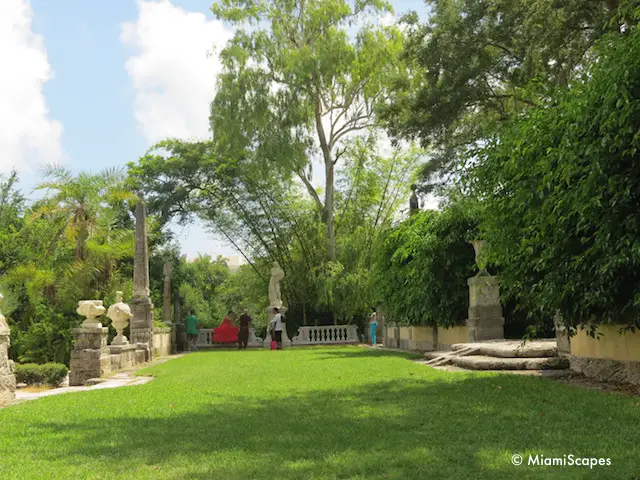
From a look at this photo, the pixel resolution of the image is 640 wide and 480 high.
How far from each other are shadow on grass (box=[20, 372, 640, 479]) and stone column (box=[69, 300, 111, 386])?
645 centimetres

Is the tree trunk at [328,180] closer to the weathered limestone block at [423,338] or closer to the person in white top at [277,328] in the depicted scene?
the person in white top at [277,328]

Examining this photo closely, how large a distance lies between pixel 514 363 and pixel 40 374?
11.4m

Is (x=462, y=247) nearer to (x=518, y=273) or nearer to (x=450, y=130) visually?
(x=450, y=130)

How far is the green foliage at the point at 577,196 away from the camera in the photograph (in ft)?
22.3

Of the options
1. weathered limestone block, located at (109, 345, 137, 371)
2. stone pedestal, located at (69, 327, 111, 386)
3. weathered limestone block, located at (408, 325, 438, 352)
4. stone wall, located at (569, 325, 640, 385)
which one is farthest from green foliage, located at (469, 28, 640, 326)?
weathered limestone block, located at (109, 345, 137, 371)

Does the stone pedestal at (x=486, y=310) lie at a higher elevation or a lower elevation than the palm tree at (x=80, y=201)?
lower

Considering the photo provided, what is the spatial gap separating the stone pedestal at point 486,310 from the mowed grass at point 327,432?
4974 millimetres

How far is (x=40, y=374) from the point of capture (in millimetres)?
15766

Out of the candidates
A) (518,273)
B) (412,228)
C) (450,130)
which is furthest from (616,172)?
(450,130)

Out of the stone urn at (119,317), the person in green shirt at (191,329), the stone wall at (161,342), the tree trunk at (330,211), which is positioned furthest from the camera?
the tree trunk at (330,211)

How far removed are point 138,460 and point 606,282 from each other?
5361mm

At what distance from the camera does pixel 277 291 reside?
2638cm

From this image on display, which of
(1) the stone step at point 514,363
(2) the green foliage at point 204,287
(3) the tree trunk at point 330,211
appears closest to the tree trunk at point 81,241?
(3) the tree trunk at point 330,211

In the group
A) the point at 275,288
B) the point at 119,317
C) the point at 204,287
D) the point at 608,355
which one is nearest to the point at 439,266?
the point at 608,355
